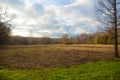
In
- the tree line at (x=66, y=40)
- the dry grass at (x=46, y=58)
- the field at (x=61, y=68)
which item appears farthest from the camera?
the tree line at (x=66, y=40)

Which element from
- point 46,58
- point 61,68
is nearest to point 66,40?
point 46,58

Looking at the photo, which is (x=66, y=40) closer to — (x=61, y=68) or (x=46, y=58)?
(x=46, y=58)

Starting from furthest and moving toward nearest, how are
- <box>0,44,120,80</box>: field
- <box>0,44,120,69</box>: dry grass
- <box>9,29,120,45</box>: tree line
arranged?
<box>9,29,120,45</box>: tree line
<box>0,44,120,69</box>: dry grass
<box>0,44,120,80</box>: field

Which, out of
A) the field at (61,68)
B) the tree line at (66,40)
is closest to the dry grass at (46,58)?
the field at (61,68)

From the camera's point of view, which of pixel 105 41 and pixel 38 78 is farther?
pixel 105 41

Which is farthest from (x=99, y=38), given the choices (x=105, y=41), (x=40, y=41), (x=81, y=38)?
(x=81, y=38)

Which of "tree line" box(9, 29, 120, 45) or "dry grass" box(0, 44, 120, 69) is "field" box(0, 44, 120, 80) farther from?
"tree line" box(9, 29, 120, 45)

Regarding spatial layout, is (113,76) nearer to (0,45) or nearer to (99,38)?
(0,45)

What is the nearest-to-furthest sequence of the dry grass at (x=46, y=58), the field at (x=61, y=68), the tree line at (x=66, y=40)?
the field at (x=61, y=68)
the dry grass at (x=46, y=58)
the tree line at (x=66, y=40)

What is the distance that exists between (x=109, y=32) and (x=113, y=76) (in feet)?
46.9

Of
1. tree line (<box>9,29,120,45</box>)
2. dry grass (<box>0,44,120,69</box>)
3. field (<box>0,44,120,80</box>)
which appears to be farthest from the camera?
tree line (<box>9,29,120,45</box>)

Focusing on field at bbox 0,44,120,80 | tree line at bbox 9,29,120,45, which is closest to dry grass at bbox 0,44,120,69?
field at bbox 0,44,120,80

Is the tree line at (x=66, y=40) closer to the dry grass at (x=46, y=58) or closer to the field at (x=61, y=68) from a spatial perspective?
the dry grass at (x=46, y=58)

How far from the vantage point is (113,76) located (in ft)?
41.3
